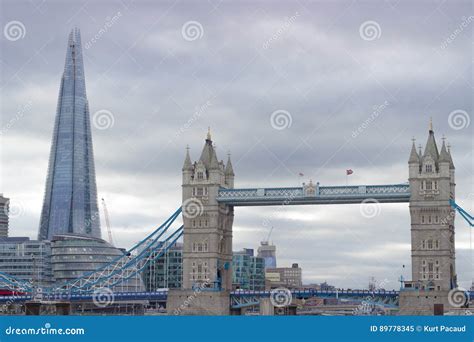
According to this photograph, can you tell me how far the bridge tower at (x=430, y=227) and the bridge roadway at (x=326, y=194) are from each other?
243cm

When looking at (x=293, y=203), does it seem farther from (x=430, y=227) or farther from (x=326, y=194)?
(x=430, y=227)

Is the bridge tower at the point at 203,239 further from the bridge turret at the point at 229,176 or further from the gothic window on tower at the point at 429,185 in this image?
the gothic window on tower at the point at 429,185

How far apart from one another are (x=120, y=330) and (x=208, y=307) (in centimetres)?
7351

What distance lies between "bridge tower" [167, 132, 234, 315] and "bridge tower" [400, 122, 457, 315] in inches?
1151

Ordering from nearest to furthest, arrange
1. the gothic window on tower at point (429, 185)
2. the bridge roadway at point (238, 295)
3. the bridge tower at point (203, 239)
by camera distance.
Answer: the gothic window on tower at point (429, 185), the bridge roadway at point (238, 295), the bridge tower at point (203, 239)

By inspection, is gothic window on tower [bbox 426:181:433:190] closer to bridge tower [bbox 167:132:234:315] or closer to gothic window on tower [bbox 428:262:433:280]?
gothic window on tower [bbox 428:262:433:280]

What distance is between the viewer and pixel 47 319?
69250 mm

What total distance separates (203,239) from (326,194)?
21.2m

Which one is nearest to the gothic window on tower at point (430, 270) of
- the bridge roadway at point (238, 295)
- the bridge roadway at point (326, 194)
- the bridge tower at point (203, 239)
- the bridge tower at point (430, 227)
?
the bridge tower at point (430, 227)

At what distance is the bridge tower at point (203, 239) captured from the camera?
147375 mm

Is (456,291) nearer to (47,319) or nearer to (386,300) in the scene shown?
(386,300)

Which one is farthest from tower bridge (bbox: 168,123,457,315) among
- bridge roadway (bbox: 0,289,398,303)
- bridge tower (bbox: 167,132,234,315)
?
bridge roadway (bbox: 0,289,398,303)

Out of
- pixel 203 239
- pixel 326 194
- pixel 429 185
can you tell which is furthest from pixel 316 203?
pixel 203 239

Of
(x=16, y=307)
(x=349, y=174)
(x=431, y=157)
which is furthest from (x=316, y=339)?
(x=16, y=307)
